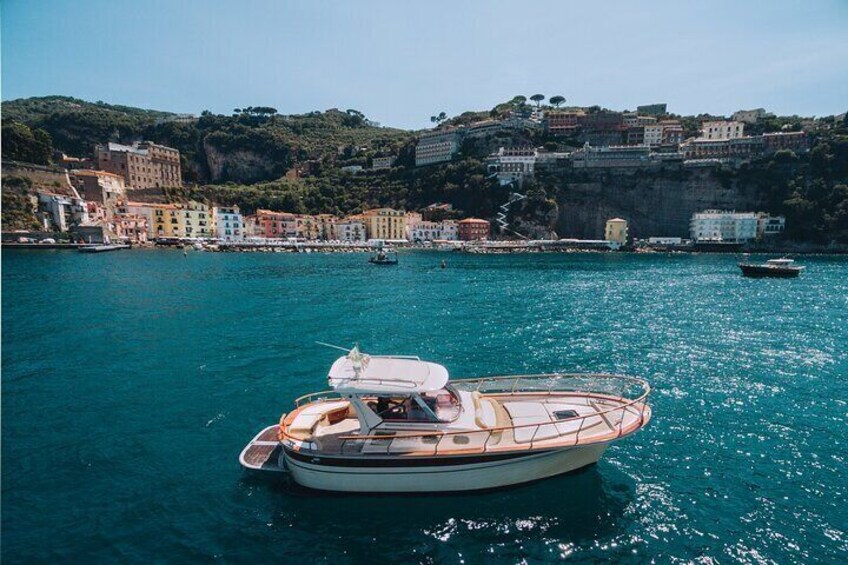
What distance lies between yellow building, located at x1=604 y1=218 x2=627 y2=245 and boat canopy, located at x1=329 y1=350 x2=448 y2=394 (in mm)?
135892

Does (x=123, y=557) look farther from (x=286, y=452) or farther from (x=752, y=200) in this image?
(x=752, y=200)

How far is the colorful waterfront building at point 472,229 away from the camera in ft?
483

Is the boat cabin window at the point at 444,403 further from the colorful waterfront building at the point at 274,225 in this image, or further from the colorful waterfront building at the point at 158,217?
the colorful waterfront building at the point at 274,225

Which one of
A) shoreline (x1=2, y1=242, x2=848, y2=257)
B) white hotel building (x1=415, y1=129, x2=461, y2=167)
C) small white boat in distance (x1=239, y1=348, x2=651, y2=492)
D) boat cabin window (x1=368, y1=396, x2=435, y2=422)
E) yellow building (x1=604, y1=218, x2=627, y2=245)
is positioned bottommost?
small white boat in distance (x1=239, y1=348, x2=651, y2=492)

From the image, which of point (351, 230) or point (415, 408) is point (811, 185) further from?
point (415, 408)

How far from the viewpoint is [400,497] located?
13.4 m

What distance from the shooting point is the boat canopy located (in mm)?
13297

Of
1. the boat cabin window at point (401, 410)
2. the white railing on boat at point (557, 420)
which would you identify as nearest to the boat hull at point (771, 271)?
the white railing on boat at point (557, 420)

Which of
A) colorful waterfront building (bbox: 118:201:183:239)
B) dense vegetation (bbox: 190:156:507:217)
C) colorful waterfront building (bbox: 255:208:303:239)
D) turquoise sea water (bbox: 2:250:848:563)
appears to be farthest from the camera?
dense vegetation (bbox: 190:156:507:217)

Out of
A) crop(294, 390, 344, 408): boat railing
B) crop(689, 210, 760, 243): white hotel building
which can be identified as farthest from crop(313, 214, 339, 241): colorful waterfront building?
crop(294, 390, 344, 408): boat railing

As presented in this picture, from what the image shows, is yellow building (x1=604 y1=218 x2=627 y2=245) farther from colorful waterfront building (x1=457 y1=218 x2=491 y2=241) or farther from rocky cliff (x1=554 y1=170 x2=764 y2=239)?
colorful waterfront building (x1=457 y1=218 x2=491 y2=241)

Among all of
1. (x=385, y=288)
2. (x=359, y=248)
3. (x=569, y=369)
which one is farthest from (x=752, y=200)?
(x=569, y=369)

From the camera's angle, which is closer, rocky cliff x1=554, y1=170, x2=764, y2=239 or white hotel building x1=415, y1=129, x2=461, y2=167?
rocky cliff x1=554, y1=170, x2=764, y2=239

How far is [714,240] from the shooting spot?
12606 centimetres
